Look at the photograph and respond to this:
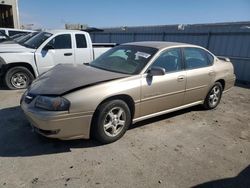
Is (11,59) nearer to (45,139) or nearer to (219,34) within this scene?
(45,139)

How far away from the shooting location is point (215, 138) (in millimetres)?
4402

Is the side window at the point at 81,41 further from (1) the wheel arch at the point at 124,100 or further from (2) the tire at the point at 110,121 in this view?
(2) the tire at the point at 110,121

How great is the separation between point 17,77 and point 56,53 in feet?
4.25

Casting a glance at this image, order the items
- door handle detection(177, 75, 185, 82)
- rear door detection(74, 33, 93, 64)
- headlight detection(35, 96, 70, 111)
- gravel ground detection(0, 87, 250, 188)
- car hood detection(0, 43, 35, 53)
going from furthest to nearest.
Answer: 1. rear door detection(74, 33, 93, 64)
2. car hood detection(0, 43, 35, 53)
3. door handle detection(177, 75, 185, 82)
4. headlight detection(35, 96, 70, 111)
5. gravel ground detection(0, 87, 250, 188)

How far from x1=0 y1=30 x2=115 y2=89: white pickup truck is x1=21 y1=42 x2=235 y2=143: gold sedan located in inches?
104

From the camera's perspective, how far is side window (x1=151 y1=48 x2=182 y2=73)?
447cm

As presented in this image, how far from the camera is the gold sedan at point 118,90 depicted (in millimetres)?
3404

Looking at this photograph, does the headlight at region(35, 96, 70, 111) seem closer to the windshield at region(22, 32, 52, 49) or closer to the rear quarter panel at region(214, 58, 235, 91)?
the rear quarter panel at region(214, 58, 235, 91)

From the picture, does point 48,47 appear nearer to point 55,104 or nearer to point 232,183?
point 55,104

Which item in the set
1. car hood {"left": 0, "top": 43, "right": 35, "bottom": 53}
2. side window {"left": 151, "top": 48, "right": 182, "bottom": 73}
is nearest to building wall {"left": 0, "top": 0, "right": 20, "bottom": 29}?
car hood {"left": 0, "top": 43, "right": 35, "bottom": 53}

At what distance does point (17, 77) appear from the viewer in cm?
694

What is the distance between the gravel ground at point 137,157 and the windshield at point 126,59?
3.73 ft

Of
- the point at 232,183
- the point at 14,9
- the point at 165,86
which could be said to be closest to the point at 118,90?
the point at 165,86

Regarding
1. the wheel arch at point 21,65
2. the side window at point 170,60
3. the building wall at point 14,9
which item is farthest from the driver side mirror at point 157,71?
the building wall at point 14,9
